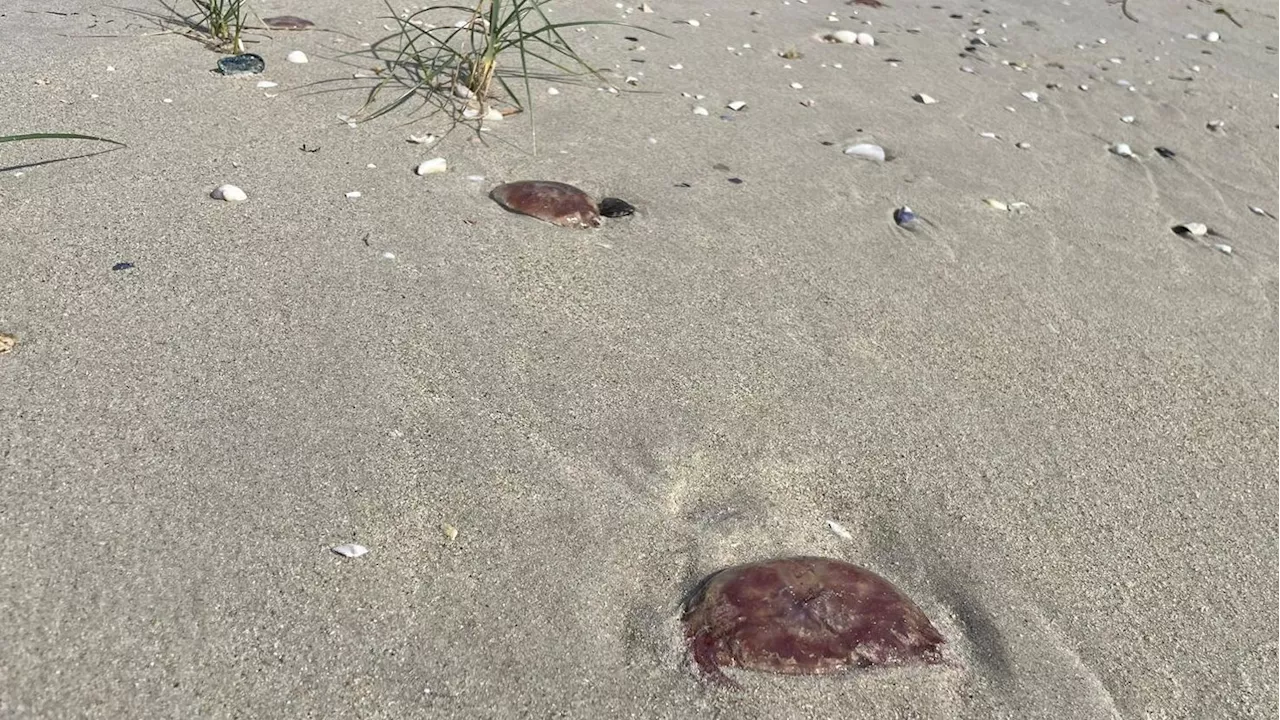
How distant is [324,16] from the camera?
12.2 feet

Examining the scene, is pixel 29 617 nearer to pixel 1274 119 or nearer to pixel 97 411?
pixel 97 411

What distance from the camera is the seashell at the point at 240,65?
120 inches

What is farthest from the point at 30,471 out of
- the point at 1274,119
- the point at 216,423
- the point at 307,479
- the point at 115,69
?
the point at 1274,119

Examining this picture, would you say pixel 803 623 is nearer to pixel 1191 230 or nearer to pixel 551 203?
pixel 551 203

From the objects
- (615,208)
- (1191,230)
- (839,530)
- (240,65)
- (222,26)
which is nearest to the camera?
(839,530)

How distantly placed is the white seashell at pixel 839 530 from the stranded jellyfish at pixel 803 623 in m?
0.18

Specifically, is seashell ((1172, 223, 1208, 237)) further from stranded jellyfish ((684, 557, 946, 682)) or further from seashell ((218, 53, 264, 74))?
seashell ((218, 53, 264, 74))

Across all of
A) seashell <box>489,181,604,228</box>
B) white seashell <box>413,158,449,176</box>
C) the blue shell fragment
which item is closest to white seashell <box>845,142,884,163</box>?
seashell <box>489,181,604,228</box>

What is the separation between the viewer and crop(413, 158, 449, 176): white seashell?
261 centimetres

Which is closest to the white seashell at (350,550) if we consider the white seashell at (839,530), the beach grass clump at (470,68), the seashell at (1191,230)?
the white seashell at (839,530)

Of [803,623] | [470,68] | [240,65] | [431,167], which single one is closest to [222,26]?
[240,65]

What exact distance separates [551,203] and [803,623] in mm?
1404

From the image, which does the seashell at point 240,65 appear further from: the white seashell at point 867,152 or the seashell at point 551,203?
the white seashell at point 867,152

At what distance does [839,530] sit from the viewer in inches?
65.3
